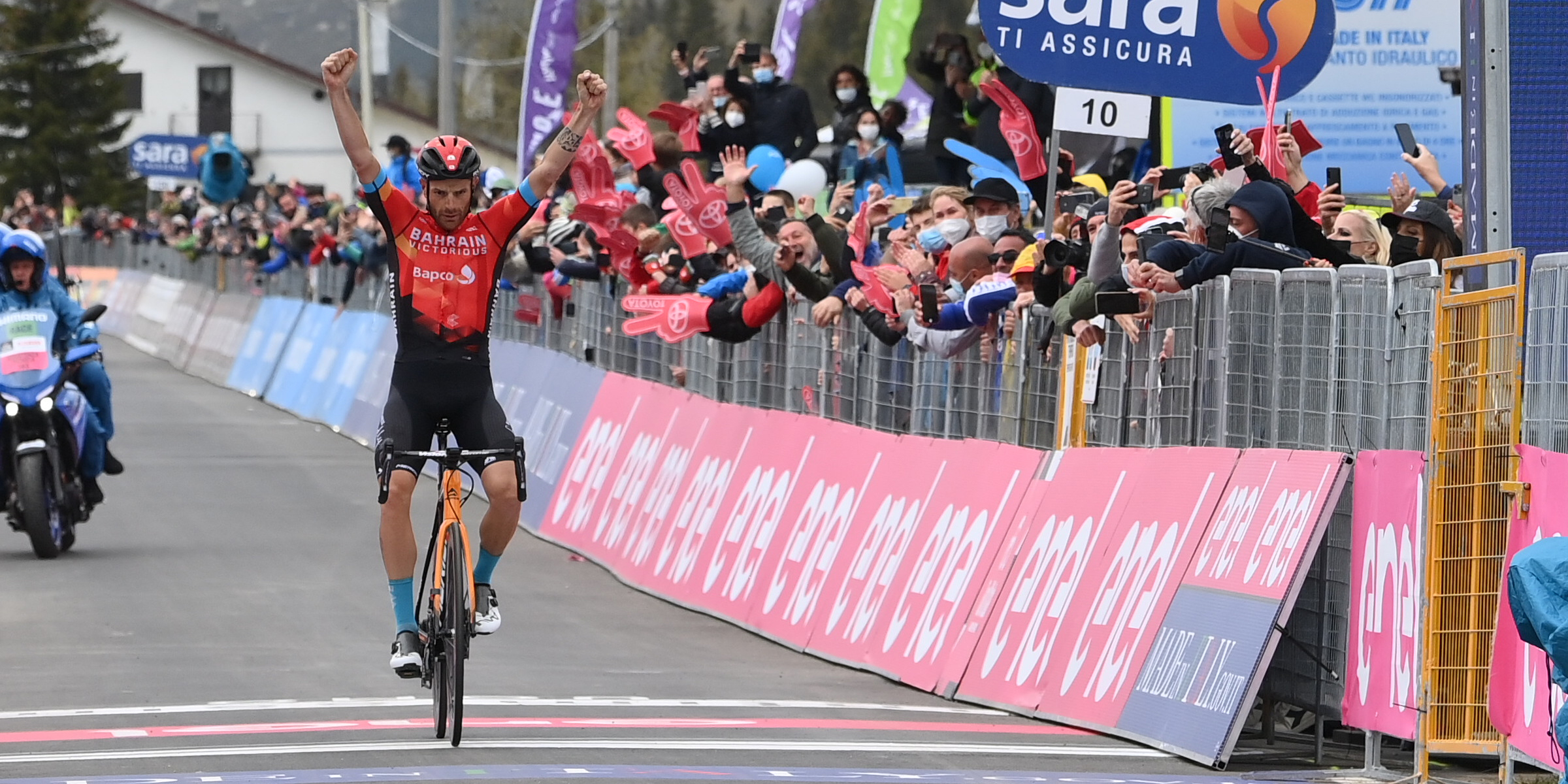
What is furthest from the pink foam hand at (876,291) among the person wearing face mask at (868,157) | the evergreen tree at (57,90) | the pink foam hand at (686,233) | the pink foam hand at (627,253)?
the evergreen tree at (57,90)

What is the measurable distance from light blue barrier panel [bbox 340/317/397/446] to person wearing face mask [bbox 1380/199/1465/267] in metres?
16.9

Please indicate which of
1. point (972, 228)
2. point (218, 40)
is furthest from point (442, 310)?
point (218, 40)

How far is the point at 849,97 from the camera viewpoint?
22.0 meters

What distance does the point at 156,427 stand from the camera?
2859cm

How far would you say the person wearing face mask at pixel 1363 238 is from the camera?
37.7 feet

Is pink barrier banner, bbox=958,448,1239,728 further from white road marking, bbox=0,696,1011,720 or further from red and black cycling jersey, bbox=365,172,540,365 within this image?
red and black cycling jersey, bbox=365,172,540,365

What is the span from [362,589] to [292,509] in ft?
16.7

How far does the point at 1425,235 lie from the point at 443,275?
405 centimetres

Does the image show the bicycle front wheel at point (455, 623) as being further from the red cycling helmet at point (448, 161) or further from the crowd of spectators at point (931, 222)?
the crowd of spectators at point (931, 222)

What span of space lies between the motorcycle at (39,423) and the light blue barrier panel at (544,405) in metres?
3.34

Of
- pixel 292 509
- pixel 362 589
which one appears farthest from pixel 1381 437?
pixel 292 509

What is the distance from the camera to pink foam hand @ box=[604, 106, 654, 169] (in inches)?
750

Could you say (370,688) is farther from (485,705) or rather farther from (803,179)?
(803,179)

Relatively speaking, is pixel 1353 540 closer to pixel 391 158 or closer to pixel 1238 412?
pixel 1238 412
